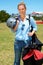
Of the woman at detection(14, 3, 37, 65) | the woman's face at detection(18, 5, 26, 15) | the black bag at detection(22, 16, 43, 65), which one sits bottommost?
the black bag at detection(22, 16, 43, 65)

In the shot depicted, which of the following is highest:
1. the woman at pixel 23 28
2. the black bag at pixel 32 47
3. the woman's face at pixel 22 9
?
the woman's face at pixel 22 9

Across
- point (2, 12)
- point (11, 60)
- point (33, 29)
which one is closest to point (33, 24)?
point (33, 29)

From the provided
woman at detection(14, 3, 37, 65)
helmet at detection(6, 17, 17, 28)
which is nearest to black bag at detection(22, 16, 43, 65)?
woman at detection(14, 3, 37, 65)

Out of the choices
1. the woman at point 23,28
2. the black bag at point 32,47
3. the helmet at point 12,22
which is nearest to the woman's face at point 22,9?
the woman at point 23,28

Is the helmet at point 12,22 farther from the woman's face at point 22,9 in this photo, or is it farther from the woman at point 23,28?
the woman's face at point 22,9

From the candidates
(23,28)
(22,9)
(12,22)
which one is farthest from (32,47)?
(22,9)

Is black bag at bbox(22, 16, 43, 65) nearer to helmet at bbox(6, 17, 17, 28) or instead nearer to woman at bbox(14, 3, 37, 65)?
woman at bbox(14, 3, 37, 65)

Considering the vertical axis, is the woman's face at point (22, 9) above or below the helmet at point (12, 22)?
above

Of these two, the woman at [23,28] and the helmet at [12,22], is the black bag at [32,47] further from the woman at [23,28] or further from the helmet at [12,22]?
the helmet at [12,22]

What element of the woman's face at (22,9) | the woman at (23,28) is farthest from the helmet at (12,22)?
the woman's face at (22,9)

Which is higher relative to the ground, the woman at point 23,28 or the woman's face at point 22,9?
the woman's face at point 22,9

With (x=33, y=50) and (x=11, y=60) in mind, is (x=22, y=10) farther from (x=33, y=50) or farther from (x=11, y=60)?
(x=11, y=60)

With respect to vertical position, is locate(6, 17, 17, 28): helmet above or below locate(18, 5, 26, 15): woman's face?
below

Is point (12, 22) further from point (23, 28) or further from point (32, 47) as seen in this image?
point (32, 47)
